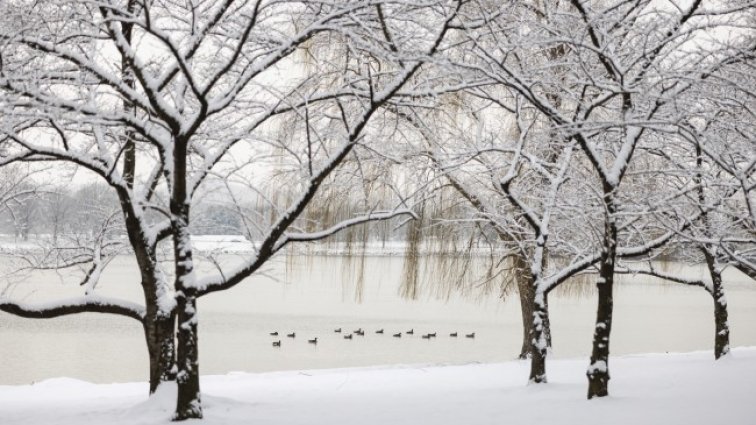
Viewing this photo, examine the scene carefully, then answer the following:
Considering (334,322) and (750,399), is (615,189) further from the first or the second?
(334,322)

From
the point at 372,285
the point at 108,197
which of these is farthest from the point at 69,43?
the point at 372,285

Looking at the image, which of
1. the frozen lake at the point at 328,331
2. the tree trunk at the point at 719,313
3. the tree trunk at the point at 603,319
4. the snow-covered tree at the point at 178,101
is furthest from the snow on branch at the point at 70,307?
the tree trunk at the point at 719,313

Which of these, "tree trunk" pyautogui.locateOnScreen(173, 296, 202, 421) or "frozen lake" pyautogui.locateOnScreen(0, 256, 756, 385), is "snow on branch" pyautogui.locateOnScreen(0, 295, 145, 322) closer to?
"tree trunk" pyautogui.locateOnScreen(173, 296, 202, 421)

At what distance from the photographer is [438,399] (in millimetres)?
8867

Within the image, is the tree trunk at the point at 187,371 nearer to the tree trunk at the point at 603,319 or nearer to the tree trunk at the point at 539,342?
the tree trunk at the point at 603,319

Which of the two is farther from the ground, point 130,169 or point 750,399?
point 130,169

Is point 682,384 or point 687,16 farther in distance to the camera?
point 682,384

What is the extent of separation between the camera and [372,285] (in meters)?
40.9

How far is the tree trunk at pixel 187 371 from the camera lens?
23.6 ft

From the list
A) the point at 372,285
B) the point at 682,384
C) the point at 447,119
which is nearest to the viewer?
the point at 682,384

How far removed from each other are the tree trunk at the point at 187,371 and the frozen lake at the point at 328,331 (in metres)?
5.79

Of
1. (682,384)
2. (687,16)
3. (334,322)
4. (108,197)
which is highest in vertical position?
(687,16)

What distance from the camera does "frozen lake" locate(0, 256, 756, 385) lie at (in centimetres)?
1805

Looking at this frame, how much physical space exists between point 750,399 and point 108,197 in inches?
355
